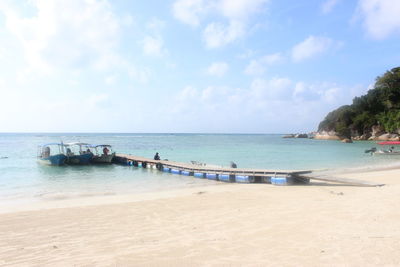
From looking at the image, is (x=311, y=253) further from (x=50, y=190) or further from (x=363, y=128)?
(x=363, y=128)

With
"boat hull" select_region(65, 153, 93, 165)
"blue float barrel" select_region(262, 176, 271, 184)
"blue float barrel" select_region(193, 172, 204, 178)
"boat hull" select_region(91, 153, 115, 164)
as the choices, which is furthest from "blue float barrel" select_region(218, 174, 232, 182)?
"boat hull" select_region(65, 153, 93, 165)

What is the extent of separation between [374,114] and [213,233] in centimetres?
9404

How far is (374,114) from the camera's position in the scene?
88125 millimetres

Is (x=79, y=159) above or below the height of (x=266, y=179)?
above

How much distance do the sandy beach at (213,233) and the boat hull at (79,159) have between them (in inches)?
783

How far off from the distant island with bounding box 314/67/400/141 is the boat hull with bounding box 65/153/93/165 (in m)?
72.3

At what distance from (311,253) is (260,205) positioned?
16.2 feet

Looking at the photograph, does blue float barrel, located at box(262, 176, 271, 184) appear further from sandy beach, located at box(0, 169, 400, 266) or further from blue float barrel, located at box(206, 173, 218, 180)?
sandy beach, located at box(0, 169, 400, 266)

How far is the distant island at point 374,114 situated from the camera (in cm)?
8069

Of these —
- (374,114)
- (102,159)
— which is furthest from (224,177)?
(374,114)

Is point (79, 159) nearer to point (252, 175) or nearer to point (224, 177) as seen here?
point (224, 177)

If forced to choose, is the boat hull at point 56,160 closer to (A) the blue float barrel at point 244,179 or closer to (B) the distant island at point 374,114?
(A) the blue float barrel at point 244,179

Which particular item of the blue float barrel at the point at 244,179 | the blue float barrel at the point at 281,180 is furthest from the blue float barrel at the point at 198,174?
the blue float barrel at the point at 281,180

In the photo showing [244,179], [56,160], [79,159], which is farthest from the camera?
[79,159]
